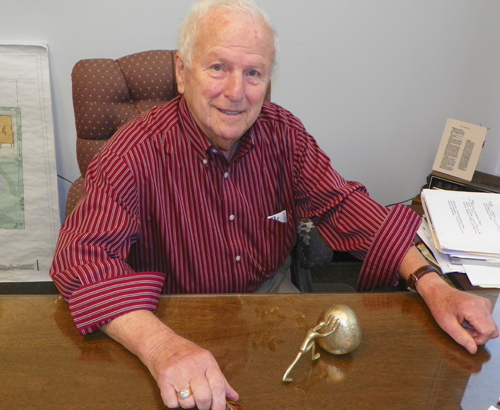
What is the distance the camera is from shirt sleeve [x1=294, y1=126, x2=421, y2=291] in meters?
1.28

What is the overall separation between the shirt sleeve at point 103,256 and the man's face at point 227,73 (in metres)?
0.24

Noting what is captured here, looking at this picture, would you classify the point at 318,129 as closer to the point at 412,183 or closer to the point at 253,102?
the point at 412,183

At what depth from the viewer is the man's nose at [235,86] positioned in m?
1.23

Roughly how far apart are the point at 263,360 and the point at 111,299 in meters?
0.30

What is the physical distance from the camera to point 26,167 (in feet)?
7.35

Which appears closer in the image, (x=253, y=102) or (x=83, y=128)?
(x=253, y=102)

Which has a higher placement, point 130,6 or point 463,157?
point 130,6

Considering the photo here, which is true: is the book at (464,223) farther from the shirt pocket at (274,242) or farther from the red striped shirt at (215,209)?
the shirt pocket at (274,242)

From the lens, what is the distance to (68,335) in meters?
0.94

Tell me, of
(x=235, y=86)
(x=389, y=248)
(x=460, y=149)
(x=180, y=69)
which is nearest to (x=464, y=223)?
(x=389, y=248)

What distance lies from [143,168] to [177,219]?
0.51 ft

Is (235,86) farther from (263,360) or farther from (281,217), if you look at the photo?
(263,360)

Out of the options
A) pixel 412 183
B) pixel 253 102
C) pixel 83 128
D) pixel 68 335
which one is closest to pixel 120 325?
pixel 68 335

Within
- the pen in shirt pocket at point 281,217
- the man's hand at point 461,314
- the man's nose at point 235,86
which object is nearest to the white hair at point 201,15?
the man's nose at point 235,86
